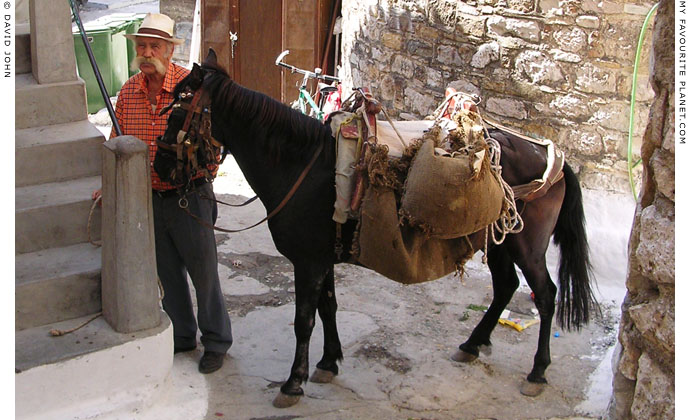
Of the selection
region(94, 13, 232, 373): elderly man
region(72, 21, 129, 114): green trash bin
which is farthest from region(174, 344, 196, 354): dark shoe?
region(72, 21, 129, 114): green trash bin

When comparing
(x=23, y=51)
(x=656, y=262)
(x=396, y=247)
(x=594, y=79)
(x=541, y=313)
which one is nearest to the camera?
(x=656, y=262)

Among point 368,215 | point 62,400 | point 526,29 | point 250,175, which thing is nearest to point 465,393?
point 368,215

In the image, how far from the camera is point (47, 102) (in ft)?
13.6

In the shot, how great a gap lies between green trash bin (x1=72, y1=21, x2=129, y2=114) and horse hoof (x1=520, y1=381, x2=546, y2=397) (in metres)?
8.02

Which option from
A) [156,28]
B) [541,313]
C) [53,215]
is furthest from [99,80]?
[541,313]

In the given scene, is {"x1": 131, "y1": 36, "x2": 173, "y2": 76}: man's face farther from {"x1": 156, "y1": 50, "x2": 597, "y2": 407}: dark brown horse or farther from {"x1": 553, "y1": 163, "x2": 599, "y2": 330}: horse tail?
{"x1": 553, "y1": 163, "x2": 599, "y2": 330}: horse tail

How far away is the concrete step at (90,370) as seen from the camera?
3.40 m

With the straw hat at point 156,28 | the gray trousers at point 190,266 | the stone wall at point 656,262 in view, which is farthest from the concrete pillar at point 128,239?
the stone wall at point 656,262

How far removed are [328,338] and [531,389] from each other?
1283 millimetres

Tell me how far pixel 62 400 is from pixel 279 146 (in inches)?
65.7

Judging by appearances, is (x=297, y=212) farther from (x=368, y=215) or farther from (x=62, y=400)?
(x=62, y=400)

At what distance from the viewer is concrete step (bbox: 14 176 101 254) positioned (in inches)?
152

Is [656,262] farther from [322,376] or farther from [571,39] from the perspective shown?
[571,39]

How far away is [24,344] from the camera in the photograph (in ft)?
11.6
